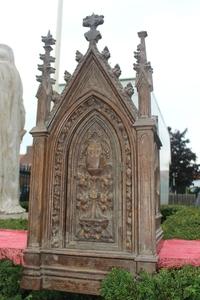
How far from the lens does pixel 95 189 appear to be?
11.6 ft

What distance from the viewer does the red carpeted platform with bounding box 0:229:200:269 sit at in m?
3.26

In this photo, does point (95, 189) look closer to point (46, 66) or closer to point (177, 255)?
point (177, 255)

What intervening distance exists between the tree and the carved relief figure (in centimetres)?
3376

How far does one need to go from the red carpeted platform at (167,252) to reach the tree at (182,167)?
33.0 metres

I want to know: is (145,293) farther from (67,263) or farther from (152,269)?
(67,263)

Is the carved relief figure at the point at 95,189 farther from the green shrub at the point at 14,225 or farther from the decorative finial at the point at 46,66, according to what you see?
the green shrub at the point at 14,225

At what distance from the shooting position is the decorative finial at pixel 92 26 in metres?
3.60

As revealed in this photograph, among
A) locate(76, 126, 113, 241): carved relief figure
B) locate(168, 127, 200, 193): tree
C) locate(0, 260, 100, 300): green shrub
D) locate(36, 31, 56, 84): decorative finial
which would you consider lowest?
locate(0, 260, 100, 300): green shrub

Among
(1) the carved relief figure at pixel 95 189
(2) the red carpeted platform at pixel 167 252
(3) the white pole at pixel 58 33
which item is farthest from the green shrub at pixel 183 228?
(3) the white pole at pixel 58 33

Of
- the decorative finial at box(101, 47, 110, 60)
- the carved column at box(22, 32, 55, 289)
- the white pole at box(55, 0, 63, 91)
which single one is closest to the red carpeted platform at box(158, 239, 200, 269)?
the carved column at box(22, 32, 55, 289)

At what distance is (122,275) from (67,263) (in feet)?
1.96

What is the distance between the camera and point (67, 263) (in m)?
3.44

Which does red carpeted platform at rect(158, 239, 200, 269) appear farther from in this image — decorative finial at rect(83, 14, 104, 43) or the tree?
the tree

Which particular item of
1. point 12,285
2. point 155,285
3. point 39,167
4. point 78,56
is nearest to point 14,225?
point 12,285
